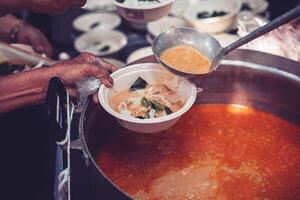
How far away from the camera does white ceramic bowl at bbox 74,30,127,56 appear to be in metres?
3.96

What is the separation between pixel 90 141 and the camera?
7.18ft

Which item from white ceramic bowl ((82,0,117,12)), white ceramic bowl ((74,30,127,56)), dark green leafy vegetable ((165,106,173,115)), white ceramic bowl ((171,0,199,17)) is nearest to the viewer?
dark green leafy vegetable ((165,106,173,115))

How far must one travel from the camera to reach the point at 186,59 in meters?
2.16

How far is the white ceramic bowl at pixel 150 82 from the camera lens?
1945 millimetres

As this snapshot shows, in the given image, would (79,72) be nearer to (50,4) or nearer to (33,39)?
(50,4)

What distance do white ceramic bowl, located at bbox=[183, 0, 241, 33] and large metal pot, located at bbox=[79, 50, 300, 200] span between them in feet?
3.28

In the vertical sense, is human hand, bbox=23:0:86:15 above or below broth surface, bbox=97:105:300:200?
above

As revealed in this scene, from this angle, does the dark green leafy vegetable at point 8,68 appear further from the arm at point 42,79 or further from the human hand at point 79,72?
the human hand at point 79,72

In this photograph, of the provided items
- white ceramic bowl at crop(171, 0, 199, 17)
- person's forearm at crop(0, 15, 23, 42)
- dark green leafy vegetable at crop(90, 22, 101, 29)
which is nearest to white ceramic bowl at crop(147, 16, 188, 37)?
white ceramic bowl at crop(171, 0, 199, 17)

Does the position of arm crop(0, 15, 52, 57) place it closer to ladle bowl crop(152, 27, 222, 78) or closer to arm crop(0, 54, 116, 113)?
arm crop(0, 54, 116, 113)

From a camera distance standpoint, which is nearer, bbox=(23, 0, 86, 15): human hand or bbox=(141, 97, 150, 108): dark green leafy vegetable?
bbox=(141, 97, 150, 108): dark green leafy vegetable

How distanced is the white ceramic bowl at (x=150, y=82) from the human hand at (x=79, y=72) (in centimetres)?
6

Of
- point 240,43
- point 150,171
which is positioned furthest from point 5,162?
point 240,43

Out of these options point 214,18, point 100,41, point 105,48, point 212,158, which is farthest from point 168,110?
point 100,41
